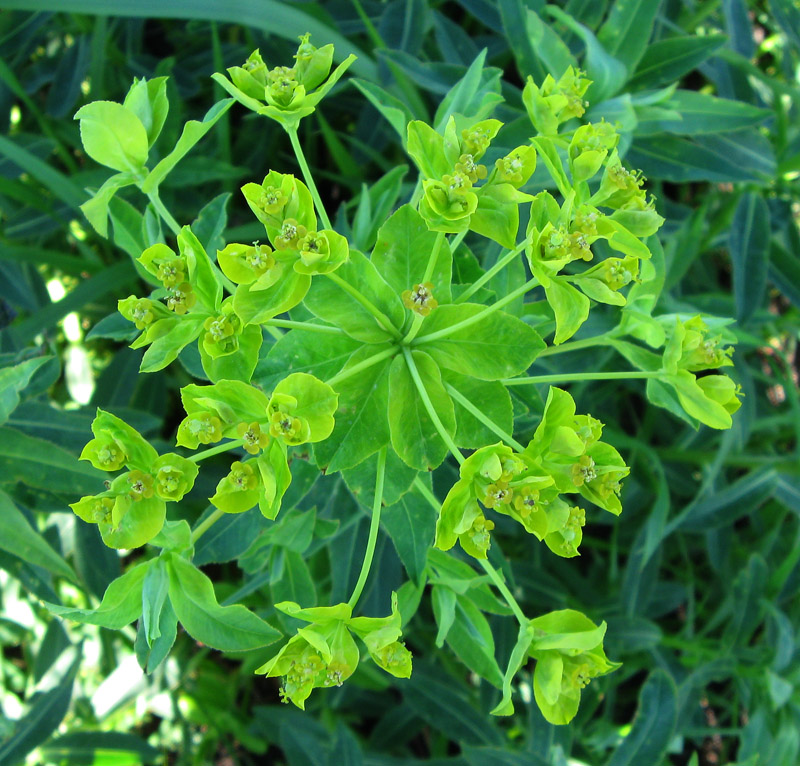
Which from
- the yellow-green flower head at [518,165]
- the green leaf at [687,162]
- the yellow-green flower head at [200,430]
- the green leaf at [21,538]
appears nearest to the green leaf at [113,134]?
the yellow-green flower head at [200,430]

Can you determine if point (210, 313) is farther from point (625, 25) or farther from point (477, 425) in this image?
point (625, 25)

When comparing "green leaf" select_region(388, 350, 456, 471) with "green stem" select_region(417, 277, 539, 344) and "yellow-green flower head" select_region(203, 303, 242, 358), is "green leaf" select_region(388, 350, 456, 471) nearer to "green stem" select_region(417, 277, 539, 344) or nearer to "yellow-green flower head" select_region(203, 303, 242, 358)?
"green stem" select_region(417, 277, 539, 344)

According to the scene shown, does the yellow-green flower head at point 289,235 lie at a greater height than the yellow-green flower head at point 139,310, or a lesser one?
greater

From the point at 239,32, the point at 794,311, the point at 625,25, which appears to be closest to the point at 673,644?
the point at 794,311

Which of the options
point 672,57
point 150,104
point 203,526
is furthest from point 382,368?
point 672,57

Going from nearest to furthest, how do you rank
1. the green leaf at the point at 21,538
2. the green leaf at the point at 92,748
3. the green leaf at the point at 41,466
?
the green leaf at the point at 21,538 → the green leaf at the point at 41,466 → the green leaf at the point at 92,748

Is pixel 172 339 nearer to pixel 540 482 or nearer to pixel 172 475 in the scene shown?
pixel 172 475

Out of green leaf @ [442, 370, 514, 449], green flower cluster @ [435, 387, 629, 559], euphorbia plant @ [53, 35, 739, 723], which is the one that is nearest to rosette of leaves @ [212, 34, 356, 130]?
euphorbia plant @ [53, 35, 739, 723]

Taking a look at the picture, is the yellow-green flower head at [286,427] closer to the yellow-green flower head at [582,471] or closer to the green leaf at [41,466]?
the yellow-green flower head at [582,471]
